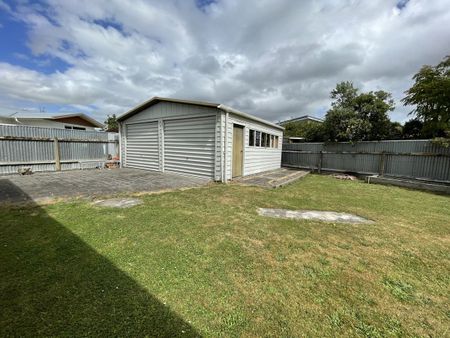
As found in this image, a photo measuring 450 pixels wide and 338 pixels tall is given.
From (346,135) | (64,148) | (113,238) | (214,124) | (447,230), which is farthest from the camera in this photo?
(346,135)

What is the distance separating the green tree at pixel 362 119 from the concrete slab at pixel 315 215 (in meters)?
8.73

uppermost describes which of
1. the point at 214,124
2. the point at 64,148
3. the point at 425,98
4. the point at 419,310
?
the point at 425,98

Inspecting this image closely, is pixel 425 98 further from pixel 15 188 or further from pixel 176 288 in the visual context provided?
pixel 15 188

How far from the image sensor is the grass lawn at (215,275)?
1694 mm

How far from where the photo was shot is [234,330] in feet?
5.35

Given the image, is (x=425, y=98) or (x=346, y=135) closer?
(x=425, y=98)

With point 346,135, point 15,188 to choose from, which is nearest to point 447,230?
point 346,135

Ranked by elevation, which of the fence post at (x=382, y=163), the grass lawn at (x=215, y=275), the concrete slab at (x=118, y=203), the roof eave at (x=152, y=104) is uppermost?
the roof eave at (x=152, y=104)

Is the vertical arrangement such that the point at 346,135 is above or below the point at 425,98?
below

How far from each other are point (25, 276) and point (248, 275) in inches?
95.0

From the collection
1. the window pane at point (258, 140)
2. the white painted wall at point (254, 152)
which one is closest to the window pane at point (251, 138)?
the white painted wall at point (254, 152)

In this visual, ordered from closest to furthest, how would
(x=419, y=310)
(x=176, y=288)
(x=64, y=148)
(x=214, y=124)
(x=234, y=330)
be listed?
(x=234, y=330)
(x=419, y=310)
(x=176, y=288)
(x=214, y=124)
(x=64, y=148)

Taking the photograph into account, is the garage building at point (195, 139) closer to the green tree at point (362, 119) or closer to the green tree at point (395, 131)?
the green tree at point (362, 119)

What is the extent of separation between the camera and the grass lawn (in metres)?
1.69
